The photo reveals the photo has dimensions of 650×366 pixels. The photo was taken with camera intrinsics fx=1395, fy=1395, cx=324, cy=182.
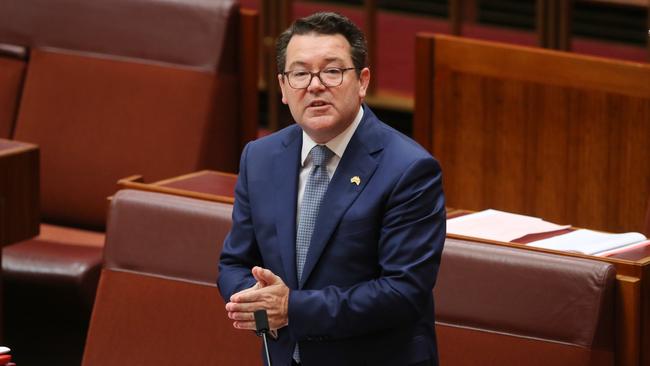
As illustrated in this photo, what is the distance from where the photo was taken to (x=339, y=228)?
1301mm

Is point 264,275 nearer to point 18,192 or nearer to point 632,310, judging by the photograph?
point 632,310

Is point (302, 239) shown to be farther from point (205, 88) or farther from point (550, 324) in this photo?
point (205, 88)

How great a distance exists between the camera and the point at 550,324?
1643 mm

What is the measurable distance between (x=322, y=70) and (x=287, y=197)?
13 cm

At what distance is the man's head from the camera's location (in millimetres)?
1290

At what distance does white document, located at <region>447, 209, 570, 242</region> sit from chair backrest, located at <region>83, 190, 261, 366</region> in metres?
0.31

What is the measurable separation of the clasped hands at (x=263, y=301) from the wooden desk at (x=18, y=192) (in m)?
0.96

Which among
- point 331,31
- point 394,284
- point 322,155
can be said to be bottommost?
point 394,284

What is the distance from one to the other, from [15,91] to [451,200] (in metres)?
0.82

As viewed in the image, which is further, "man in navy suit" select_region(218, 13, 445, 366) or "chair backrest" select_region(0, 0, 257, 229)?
"chair backrest" select_region(0, 0, 257, 229)

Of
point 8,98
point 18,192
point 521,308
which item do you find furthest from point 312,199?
point 8,98

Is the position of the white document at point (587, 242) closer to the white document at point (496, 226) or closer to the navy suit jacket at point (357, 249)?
the white document at point (496, 226)

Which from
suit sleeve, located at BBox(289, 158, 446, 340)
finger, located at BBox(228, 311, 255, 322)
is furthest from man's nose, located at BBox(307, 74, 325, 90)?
finger, located at BBox(228, 311, 255, 322)

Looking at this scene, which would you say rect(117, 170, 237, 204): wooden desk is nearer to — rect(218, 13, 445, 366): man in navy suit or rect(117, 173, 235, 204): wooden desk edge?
rect(117, 173, 235, 204): wooden desk edge
